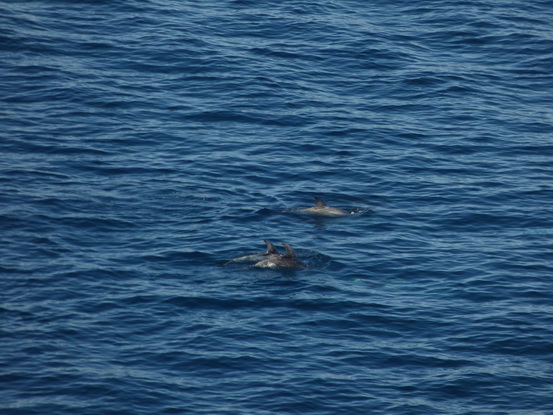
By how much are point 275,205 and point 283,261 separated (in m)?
5.23

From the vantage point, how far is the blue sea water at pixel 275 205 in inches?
952

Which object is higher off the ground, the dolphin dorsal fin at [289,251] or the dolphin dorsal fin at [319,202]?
the dolphin dorsal fin at [319,202]

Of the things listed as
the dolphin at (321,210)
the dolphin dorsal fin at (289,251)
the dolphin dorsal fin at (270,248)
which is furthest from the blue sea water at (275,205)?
the dolphin dorsal fin at (270,248)

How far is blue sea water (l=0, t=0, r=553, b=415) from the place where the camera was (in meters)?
24.2

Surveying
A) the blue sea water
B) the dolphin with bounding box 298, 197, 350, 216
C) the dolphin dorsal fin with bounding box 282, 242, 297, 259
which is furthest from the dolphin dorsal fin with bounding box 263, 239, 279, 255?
the dolphin with bounding box 298, 197, 350, 216

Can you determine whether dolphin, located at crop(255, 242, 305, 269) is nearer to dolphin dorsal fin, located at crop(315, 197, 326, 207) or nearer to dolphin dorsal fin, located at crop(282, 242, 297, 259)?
dolphin dorsal fin, located at crop(282, 242, 297, 259)

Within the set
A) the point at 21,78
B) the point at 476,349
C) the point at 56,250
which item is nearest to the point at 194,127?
the point at 21,78

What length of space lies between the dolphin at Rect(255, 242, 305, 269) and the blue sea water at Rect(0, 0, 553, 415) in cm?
37

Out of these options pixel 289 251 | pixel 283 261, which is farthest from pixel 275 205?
pixel 289 251

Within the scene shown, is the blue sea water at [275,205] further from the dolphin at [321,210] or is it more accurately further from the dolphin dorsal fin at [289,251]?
the dolphin dorsal fin at [289,251]

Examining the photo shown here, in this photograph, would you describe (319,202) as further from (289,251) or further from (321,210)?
(289,251)

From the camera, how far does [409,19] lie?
5422 cm

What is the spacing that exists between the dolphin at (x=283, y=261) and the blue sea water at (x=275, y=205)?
1.20 feet

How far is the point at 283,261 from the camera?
29.4 metres
